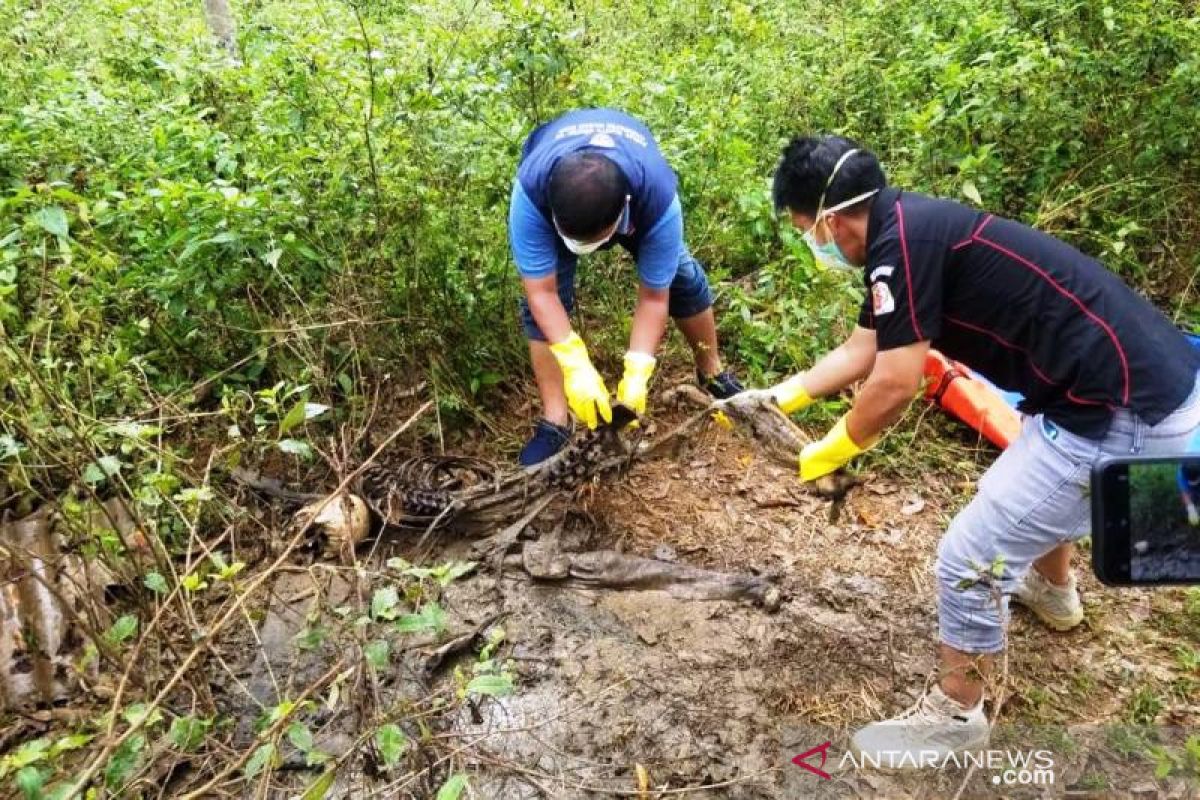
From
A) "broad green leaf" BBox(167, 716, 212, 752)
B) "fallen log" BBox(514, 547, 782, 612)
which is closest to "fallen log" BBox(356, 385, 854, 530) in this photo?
"fallen log" BBox(514, 547, 782, 612)

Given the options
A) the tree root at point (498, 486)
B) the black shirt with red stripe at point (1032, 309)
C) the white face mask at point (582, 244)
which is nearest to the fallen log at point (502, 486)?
the tree root at point (498, 486)

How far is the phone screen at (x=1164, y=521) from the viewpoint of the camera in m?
1.42

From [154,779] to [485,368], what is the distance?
207cm

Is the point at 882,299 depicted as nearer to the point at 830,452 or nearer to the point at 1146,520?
the point at 830,452

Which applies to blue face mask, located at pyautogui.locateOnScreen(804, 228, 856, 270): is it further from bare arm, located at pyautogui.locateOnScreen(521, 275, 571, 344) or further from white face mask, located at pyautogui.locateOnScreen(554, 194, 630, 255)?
bare arm, located at pyautogui.locateOnScreen(521, 275, 571, 344)

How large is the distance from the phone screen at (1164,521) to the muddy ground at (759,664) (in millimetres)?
931

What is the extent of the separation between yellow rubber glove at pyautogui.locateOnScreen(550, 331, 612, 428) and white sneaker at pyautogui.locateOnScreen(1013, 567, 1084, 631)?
1465 mm

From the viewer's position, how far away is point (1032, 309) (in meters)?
1.83

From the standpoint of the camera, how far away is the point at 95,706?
224cm

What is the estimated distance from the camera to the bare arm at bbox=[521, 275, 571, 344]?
2887 millimetres

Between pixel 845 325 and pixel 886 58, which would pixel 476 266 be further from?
pixel 886 58

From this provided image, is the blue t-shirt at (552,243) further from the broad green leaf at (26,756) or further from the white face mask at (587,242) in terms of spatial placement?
the broad green leaf at (26,756)

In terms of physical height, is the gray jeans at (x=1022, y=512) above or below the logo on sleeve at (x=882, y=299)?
below

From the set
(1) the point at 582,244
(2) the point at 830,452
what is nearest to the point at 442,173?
(1) the point at 582,244
